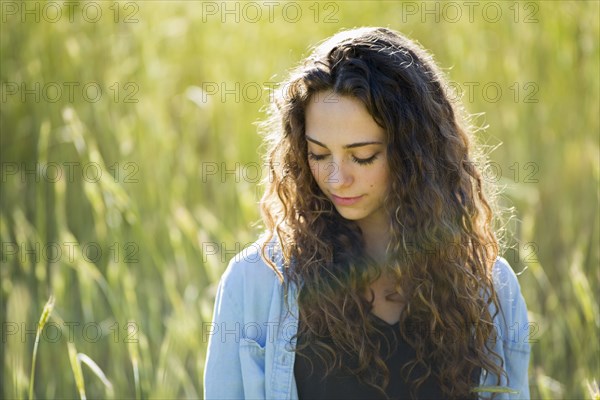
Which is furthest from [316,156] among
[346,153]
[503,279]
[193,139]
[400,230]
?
[193,139]

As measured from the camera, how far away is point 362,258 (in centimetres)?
187

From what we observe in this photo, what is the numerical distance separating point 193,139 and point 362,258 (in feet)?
4.50

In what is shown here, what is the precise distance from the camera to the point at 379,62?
68.4 inches

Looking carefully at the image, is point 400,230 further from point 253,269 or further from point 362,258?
point 253,269

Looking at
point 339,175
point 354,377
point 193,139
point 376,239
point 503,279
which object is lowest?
point 354,377

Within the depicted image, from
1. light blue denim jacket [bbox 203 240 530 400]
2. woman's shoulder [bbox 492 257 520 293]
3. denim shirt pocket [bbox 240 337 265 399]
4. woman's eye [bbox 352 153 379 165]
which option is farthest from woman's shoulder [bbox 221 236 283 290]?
woman's shoulder [bbox 492 257 520 293]

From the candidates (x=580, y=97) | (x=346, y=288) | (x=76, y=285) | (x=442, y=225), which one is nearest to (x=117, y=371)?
(x=76, y=285)

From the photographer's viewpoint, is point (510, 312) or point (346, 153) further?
point (510, 312)

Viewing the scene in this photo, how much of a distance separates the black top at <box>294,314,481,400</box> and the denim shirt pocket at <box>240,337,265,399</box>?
8 cm

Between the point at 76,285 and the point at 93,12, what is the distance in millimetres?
963

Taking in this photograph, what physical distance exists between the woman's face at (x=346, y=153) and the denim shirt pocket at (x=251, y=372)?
0.33m

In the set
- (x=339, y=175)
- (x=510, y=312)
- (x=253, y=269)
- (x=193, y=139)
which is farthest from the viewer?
(x=193, y=139)

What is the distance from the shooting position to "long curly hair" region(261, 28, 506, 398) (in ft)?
5.77

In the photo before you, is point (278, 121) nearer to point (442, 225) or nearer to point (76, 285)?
point (442, 225)
